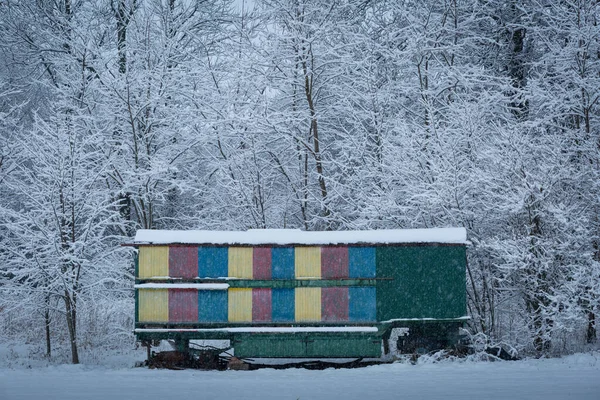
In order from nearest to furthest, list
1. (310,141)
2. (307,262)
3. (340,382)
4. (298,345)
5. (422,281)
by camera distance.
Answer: (340,382), (298,345), (307,262), (422,281), (310,141)

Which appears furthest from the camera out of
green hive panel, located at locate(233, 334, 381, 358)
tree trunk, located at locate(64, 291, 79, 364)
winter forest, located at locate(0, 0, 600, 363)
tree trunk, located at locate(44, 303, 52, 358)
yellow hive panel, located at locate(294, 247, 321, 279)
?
tree trunk, located at locate(44, 303, 52, 358)

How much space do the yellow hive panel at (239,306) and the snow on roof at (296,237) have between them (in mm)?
927

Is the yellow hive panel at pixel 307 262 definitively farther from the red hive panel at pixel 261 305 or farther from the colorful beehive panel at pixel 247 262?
the red hive panel at pixel 261 305

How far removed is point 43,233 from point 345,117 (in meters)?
8.26

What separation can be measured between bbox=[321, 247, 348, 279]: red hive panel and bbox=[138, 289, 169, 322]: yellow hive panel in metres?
2.85

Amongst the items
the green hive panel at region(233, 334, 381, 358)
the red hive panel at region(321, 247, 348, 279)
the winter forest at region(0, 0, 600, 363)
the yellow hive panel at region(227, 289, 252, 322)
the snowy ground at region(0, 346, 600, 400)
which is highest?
the winter forest at region(0, 0, 600, 363)

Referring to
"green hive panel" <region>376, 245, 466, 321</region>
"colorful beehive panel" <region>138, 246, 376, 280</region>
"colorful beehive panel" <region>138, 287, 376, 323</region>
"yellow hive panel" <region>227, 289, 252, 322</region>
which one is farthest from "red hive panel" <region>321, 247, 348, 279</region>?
"yellow hive panel" <region>227, 289, 252, 322</region>

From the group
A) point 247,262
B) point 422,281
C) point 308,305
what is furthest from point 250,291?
point 422,281

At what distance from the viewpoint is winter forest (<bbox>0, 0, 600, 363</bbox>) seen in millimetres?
12680

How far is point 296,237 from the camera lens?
11016mm

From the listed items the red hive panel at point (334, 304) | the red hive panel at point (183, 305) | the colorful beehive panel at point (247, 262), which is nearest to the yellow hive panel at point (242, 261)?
the colorful beehive panel at point (247, 262)

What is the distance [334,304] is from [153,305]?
3.22 m

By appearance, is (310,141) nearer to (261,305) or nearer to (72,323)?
(261,305)

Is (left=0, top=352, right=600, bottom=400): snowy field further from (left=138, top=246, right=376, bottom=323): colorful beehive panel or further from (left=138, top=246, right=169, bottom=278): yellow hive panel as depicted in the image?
(left=138, top=246, right=169, bottom=278): yellow hive panel
